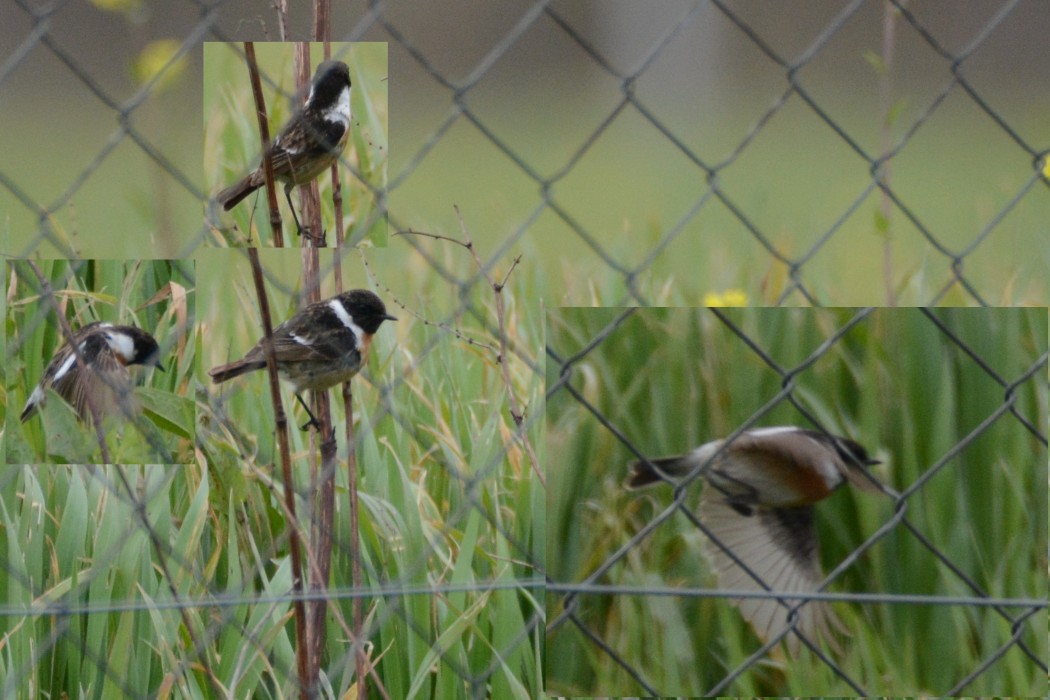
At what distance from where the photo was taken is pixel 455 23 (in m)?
1.96

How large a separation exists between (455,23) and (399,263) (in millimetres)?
983

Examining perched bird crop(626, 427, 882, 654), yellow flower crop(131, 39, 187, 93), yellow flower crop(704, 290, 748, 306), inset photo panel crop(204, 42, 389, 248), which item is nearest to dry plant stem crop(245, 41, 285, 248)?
inset photo panel crop(204, 42, 389, 248)

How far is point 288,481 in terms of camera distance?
1.02 m

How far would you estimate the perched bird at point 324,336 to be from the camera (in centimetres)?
102

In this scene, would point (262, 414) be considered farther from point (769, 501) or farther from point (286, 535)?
point (769, 501)

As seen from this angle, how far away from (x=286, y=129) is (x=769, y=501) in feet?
1.87

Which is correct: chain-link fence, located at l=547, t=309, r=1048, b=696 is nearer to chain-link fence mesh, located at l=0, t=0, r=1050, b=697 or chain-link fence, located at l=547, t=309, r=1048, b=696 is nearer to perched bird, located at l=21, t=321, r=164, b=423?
chain-link fence mesh, located at l=0, t=0, r=1050, b=697

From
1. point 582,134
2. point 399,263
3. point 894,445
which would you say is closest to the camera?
point 399,263

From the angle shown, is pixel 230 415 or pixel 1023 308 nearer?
pixel 230 415

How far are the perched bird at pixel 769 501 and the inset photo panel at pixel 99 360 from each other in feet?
1.44

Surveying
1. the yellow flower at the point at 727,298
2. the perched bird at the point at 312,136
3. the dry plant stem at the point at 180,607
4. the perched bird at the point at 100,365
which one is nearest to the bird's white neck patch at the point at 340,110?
the perched bird at the point at 312,136

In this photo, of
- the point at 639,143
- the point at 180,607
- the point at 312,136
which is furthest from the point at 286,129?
the point at 639,143

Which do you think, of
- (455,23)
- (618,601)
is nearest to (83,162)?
(455,23)

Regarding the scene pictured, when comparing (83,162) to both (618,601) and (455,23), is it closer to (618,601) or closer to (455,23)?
(455,23)
